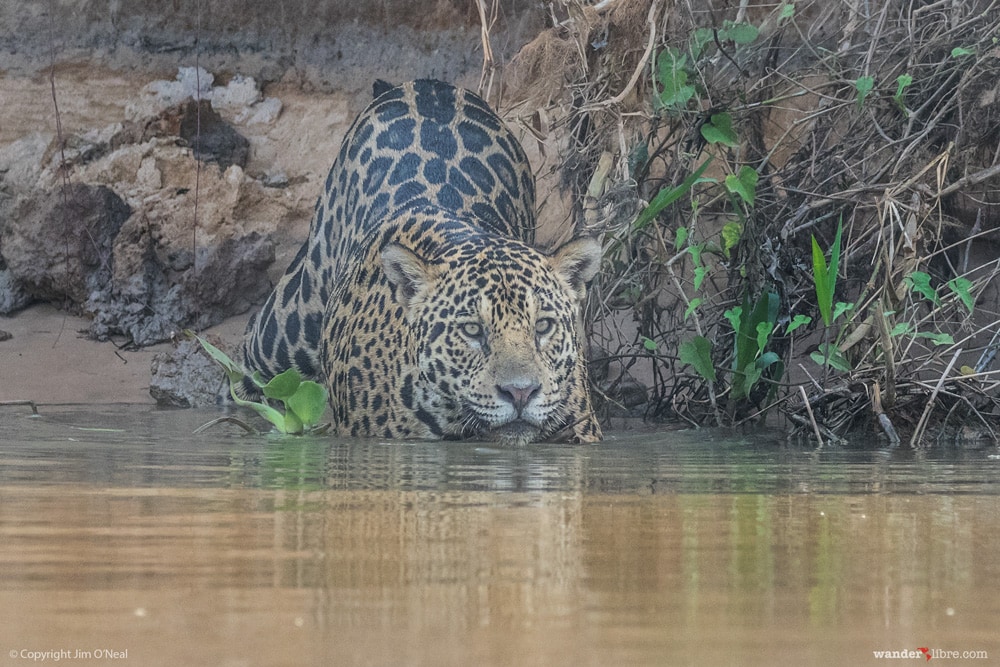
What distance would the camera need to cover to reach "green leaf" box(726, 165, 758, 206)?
18.0 ft

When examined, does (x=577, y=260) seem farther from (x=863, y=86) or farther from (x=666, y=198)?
(x=863, y=86)

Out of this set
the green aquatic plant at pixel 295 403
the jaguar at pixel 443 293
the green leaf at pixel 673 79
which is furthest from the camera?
the green leaf at pixel 673 79

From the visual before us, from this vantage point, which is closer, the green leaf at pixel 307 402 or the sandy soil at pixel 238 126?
the green leaf at pixel 307 402

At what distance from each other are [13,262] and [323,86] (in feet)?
7.47

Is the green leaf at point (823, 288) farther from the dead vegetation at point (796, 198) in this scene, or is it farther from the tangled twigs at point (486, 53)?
the tangled twigs at point (486, 53)

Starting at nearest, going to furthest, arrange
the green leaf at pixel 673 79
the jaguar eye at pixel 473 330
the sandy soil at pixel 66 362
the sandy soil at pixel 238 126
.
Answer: the jaguar eye at pixel 473 330
the green leaf at pixel 673 79
the sandy soil at pixel 66 362
the sandy soil at pixel 238 126

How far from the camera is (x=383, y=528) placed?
2.48 meters

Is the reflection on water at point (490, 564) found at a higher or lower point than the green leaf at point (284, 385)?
lower

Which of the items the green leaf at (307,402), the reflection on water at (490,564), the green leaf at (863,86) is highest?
the green leaf at (863,86)

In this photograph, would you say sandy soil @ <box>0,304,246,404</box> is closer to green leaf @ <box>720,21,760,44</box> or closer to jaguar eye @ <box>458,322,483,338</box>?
jaguar eye @ <box>458,322,483,338</box>

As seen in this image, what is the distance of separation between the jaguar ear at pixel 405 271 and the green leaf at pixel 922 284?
1.84m

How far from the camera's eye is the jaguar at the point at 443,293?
5.22 metres

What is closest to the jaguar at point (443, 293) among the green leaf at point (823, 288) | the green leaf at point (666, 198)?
the green leaf at point (666, 198)

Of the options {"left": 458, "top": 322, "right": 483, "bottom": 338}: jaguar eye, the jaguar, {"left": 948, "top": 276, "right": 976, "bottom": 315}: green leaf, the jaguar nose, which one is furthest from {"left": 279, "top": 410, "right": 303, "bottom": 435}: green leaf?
{"left": 948, "top": 276, "right": 976, "bottom": 315}: green leaf
